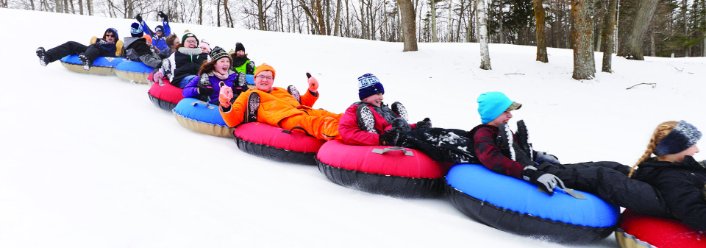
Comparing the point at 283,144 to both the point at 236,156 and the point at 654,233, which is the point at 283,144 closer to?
the point at 236,156

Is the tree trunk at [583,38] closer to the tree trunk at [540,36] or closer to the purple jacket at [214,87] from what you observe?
the tree trunk at [540,36]

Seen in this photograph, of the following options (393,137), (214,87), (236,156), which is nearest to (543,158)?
(393,137)

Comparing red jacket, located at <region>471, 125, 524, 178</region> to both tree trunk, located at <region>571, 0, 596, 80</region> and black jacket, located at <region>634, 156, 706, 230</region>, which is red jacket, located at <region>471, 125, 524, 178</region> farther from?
tree trunk, located at <region>571, 0, 596, 80</region>

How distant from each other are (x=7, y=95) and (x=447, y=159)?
6137 mm

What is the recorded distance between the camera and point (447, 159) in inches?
132

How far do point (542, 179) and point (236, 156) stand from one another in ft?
9.25

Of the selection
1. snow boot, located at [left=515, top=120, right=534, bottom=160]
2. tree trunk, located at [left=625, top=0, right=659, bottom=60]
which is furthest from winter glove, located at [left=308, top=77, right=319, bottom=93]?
tree trunk, located at [left=625, top=0, right=659, bottom=60]

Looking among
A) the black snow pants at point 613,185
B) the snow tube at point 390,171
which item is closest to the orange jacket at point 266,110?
the snow tube at point 390,171

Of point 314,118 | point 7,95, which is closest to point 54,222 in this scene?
point 314,118

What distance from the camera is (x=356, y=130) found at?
366 cm

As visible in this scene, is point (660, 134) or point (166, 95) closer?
point (660, 134)

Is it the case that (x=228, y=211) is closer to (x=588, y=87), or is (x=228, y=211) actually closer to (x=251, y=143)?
(x=251, y=143)

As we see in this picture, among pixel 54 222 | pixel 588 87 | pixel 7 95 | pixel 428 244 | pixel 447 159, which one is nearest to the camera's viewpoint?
pixel 54 222

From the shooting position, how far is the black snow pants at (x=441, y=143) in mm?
3266
